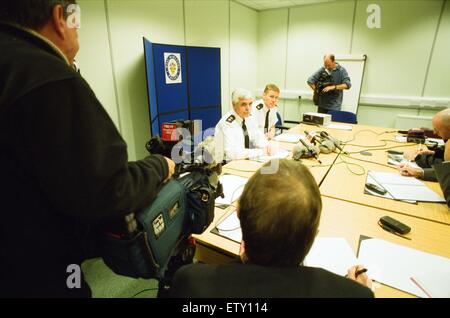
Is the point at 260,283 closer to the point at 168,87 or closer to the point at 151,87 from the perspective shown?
the point at 151,87

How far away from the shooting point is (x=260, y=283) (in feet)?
1.98

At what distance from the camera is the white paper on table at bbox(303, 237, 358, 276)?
1021mm

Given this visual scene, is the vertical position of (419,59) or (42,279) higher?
(419,59)

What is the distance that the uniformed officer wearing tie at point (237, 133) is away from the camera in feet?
7.99

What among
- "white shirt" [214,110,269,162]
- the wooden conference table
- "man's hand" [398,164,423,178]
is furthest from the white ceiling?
"man's hand" [398,164,423,178]

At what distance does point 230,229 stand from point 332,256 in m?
0.47

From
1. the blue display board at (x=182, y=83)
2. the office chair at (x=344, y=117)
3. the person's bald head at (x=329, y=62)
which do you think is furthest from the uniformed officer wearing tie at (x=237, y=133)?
the person's bald head at (x=329, y=62)

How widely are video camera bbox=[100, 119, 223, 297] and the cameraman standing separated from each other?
4.28 m

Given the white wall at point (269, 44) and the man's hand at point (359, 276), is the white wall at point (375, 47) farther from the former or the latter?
the man's hand at point (359, 276)

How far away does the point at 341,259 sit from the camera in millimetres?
1055

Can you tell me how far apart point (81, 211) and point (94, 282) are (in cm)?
167

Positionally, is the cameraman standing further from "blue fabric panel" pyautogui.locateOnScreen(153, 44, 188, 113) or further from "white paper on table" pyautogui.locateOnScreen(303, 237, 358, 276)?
"white paper on table" pyautogui.locateOnScreen(303, 237, 358, 276)
